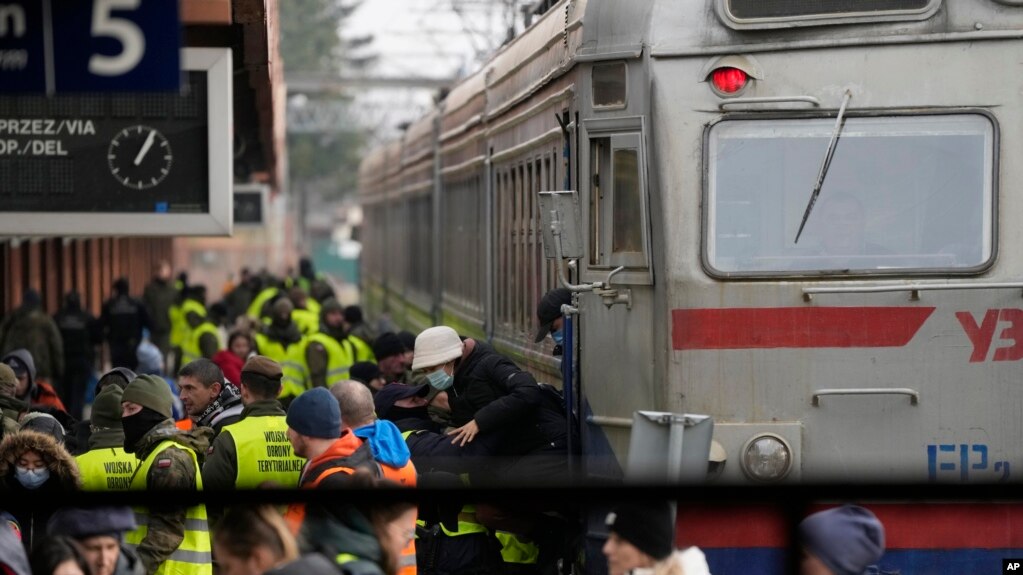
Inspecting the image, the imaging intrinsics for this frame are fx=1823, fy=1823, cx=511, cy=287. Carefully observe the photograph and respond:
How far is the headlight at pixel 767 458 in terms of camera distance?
290 inches

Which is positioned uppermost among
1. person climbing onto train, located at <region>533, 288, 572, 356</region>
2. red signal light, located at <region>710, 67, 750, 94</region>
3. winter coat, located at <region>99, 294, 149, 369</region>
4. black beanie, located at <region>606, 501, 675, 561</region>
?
red signal light, located at <region>710, 67, 750, 94</region>

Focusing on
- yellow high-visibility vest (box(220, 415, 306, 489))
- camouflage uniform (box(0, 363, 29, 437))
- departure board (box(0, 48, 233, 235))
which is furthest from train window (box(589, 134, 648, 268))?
camouflage uniform (box(0, 363, 29, 437))

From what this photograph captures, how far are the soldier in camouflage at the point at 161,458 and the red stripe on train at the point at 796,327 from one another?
206 cm

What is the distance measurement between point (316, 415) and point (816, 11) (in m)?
2.77

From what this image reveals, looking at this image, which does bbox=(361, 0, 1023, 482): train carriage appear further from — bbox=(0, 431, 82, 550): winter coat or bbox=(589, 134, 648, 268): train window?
bbox=(0, 431, 82, 550): winter coat

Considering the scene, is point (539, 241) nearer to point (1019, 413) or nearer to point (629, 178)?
point (629, 178)

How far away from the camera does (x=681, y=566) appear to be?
461cm

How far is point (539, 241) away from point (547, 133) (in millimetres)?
867

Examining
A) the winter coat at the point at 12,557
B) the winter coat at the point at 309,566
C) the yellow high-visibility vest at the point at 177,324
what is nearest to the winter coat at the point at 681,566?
the winter coat at the point at 309,566

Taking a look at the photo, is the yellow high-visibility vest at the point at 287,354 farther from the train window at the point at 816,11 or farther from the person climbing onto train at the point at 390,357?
the train window at the point at 816,11

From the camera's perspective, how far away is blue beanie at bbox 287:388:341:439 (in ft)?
21.2

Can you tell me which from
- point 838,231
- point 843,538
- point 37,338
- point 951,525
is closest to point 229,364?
point 37,338

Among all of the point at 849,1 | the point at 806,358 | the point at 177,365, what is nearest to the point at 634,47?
the point at 849,1

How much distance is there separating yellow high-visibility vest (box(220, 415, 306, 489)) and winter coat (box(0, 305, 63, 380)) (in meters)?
10.6
